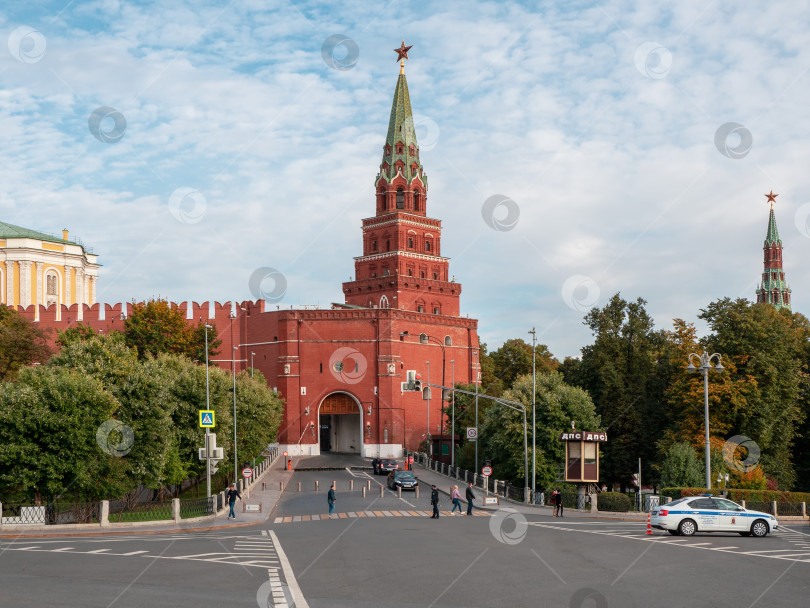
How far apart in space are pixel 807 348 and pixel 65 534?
54.1 m

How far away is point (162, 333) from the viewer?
274 feet

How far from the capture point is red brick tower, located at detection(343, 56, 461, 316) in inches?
3890

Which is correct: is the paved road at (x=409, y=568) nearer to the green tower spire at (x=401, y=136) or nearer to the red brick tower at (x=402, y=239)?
the red brick tower at (x=402, y=239)

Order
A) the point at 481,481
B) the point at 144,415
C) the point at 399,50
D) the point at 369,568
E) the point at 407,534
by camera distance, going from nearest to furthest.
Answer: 1. the point at 369,568
2. the point at 407,534
3. the point at 144,415
4. the point at 481,481
5. the point at 399,50

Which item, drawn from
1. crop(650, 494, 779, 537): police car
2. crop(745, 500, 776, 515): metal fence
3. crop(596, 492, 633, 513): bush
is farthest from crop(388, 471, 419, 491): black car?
crop(650, 494, 779, 537): police car

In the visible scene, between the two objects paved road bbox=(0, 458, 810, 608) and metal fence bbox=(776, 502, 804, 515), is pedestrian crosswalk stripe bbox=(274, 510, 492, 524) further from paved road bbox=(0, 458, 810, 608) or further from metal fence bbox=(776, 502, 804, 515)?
metal fence bbox=(776, 502, 804, 515)

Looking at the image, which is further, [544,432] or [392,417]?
[392,417]

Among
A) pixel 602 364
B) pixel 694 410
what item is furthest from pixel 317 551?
pixel 602 364

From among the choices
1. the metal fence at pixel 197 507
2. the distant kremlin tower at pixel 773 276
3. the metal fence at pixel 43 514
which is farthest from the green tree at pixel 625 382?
the distant kremlin tower at pixel 773 276

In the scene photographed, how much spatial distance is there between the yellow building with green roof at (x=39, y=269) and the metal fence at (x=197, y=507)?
191 feet

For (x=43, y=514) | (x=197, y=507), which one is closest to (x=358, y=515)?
(x=197, y=507)

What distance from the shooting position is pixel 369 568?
Answer: 20438mm

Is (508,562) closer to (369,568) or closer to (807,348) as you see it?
(369,568)

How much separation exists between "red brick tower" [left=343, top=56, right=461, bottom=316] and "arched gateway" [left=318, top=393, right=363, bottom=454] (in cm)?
1250
